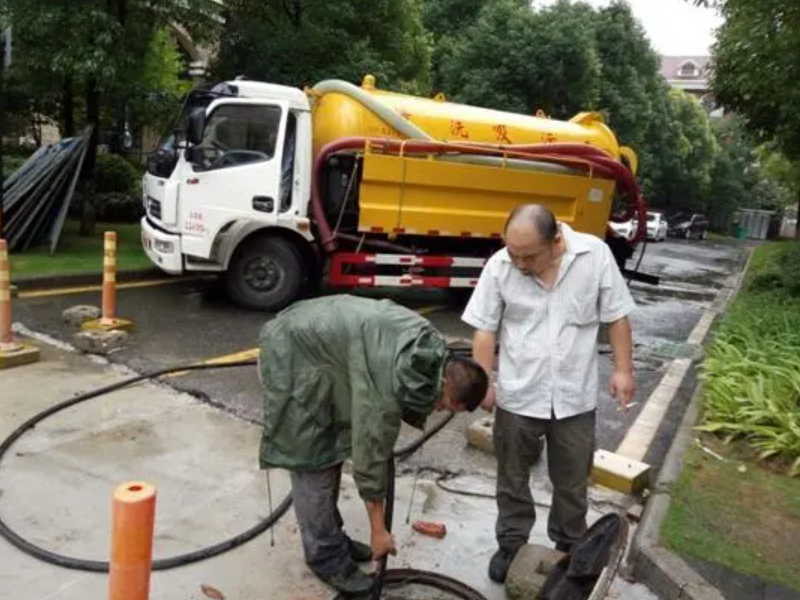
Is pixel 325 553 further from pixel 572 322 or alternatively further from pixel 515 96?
pixel 515 96

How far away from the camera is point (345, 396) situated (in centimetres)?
280

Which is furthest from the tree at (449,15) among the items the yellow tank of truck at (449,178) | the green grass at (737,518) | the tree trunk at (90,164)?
the green grass at (737,518)

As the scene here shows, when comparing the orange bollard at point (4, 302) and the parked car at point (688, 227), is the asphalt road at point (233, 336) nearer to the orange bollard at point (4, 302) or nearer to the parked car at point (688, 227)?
the orange bollard at point (4, 302)

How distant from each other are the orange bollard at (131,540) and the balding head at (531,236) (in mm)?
1662

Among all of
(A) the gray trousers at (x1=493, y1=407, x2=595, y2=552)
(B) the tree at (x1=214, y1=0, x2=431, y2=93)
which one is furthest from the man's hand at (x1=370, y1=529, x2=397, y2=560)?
(B) the tree at (x1=214, y1=0, x2=431, y2=93)

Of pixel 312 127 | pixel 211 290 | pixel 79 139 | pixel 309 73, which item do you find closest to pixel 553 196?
pixel 312 127

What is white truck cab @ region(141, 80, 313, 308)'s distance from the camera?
794 centimetres

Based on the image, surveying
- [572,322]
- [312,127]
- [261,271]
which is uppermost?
[312,127]

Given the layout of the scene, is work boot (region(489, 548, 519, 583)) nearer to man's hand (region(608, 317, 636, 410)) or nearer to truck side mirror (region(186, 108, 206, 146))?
man's hand (region(608, 317, 636, 410))

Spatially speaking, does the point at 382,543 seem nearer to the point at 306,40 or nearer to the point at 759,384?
the point at 759,384

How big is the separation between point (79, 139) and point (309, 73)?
4111 millimetres

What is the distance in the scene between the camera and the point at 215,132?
26.2ft

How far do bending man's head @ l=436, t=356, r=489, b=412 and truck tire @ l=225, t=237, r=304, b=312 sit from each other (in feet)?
→ 19.0

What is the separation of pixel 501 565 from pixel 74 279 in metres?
6.83
